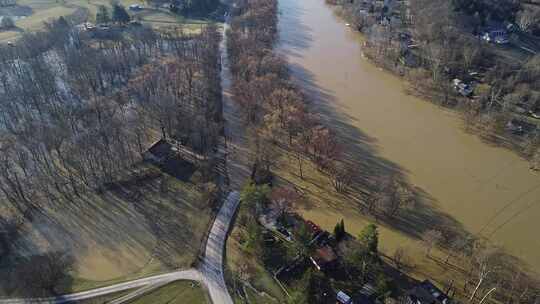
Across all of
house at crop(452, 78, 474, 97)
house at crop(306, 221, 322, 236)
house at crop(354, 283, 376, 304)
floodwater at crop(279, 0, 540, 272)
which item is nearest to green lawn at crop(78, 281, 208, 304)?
house at crop(306, 221, 322, 236)

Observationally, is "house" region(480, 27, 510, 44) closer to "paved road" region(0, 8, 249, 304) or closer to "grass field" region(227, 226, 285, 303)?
"paved road" region(0, 8, 249, 304)

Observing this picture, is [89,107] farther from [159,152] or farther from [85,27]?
[85,27]

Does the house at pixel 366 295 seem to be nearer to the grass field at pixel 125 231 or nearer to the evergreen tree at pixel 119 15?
the grass field at pixel 125 231

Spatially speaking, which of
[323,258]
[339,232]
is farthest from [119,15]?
[323,258]

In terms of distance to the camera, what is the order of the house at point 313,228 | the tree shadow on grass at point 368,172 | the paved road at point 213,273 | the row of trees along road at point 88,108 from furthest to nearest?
the row of trees along road at point 88,108, the tree shadow on grass at point 368,172, the house at point 313,228, the paved road at point 213,273

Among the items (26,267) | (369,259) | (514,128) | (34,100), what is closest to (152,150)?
(26,267)

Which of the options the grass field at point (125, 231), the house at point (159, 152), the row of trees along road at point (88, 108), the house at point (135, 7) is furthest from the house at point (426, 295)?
the house at point (135, 7)

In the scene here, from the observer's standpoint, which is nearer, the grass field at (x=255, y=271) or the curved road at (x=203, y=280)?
the curved road at (x=203, y=280)
